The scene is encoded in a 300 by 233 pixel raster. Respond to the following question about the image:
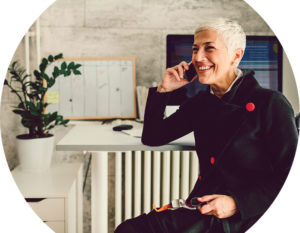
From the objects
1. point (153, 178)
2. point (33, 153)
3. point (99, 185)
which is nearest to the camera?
point (99, 185)

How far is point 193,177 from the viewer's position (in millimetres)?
2096

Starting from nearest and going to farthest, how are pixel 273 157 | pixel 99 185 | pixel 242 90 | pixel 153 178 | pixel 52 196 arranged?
pixel 273 157
pixel 242 90
pixel 52 196
pixel 99 185
pixel 153 178

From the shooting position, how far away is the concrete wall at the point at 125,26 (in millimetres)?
2260

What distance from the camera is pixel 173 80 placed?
1412 millimetres

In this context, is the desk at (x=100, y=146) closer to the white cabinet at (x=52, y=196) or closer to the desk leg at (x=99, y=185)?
the desk leg at (x=99, y=185)

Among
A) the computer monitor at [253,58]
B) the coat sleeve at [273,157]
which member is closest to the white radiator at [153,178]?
the computer monitor at [253,58]

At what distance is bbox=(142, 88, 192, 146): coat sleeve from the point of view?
138 cm

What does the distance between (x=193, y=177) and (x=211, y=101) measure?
3.09 feet

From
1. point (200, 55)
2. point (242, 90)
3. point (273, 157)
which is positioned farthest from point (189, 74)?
point (273, 157)

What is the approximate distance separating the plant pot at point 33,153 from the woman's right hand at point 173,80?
36.4 inches

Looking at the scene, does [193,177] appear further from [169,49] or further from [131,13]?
[131,13]

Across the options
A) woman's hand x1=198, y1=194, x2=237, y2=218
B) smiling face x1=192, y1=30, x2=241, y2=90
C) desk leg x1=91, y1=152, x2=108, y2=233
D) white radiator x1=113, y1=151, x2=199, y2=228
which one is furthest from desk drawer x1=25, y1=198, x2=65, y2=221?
smiling face x1=192, y1=30, x2=241, y2=90

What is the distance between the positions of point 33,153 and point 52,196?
1.28 feet

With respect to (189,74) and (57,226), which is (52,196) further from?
(189,74)
